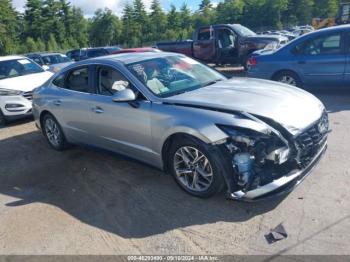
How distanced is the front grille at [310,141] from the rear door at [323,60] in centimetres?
426

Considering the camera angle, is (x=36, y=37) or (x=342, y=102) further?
(x=36, y=37)

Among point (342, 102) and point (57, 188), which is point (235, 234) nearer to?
point (57, 188)

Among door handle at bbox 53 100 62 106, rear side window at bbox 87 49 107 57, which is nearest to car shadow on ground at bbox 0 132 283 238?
door handle at bbox 53 100 62 106

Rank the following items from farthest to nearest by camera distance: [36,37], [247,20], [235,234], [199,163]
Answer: [247,20] → [36,37] → [199,163] → [235,234]

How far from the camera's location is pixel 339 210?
353 cm

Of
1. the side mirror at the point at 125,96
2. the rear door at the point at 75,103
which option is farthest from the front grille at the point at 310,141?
the rear door at the point at 75,103

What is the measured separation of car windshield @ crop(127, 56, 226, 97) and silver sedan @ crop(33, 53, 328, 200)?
0.01m

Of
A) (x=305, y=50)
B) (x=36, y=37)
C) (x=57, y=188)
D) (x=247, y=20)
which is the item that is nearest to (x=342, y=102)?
(x=305, y=50)

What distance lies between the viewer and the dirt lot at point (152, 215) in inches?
128

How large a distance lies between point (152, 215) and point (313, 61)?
6030 mm

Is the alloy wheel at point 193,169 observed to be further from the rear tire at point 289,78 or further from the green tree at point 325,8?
the green tree at point 325,8

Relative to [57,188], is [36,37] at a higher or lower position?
higher

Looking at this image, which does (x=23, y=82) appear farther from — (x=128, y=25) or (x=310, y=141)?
(x=128, y=25)

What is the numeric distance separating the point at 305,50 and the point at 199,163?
5662mm
